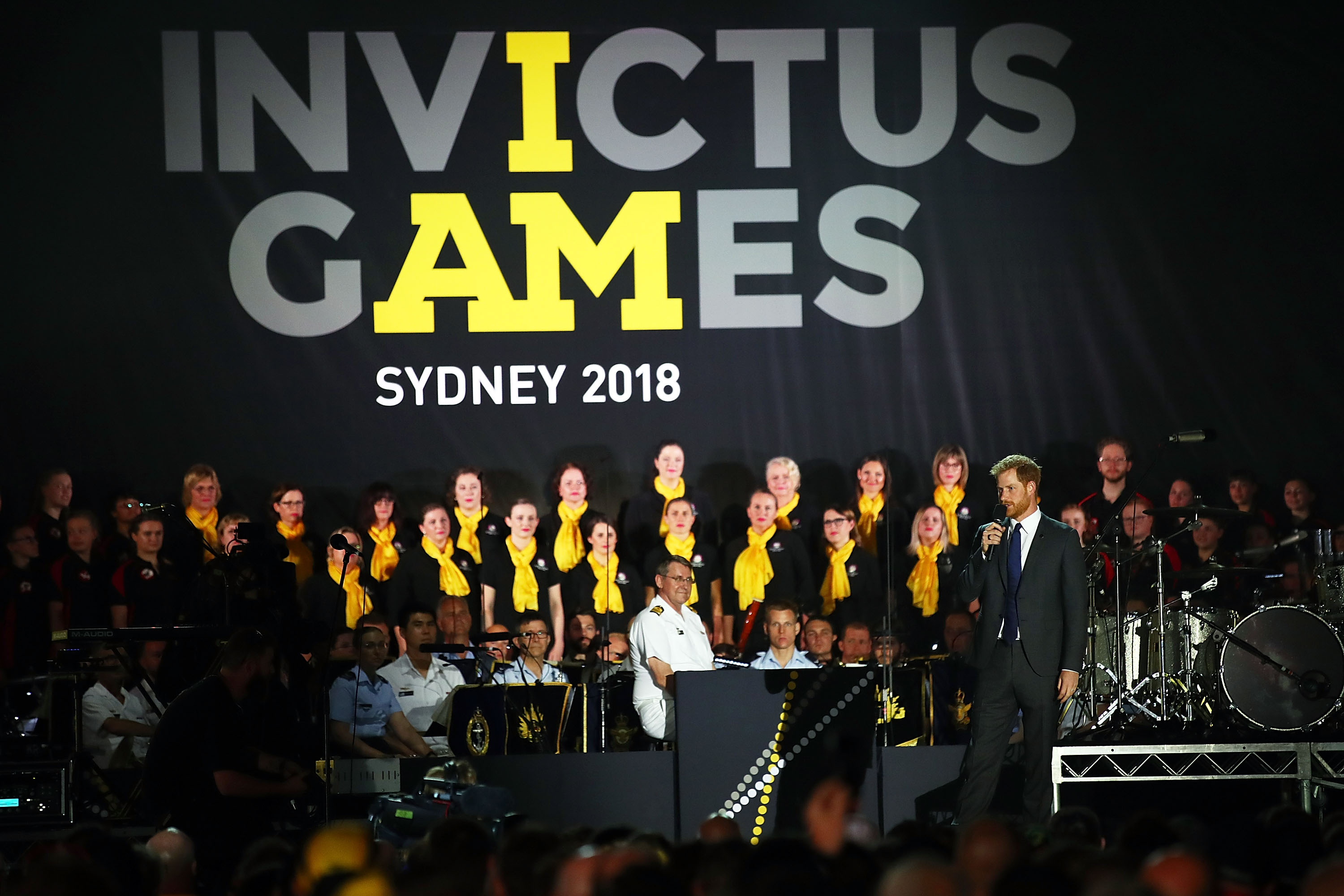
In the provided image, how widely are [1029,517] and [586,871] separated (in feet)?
12.8

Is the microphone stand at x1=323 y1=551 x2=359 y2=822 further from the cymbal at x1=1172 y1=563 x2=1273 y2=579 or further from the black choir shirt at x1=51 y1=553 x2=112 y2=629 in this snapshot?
the cymbal at x1=1172 y1=563 x2=1273 y2=579

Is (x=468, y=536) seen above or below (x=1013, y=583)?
above

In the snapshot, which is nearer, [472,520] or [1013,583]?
[1013,583]

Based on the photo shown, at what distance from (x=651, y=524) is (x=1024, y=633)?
3948 millimetres

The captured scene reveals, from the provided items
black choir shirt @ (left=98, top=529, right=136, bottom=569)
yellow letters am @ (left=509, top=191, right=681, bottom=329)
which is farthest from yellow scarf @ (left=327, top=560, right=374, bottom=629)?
yellow letters am @ (left=509, top=191, right=681, bottom=329)

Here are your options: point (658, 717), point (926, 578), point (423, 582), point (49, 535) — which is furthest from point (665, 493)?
point (49, 535)

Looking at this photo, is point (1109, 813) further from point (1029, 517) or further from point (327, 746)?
point (327, 746)

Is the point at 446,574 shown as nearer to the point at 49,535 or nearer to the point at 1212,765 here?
the point at 49,535

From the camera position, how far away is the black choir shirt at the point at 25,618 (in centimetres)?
866

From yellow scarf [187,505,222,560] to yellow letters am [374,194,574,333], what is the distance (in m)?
1.66

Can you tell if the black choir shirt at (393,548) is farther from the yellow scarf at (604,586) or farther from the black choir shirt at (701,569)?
the black choir shirt at (701,569)

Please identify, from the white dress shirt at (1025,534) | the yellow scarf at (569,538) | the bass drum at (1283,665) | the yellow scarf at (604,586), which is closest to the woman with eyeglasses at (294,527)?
the yellow scarf at (569,538)

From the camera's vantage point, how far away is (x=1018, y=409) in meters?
9.35

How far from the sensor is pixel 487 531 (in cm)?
922
